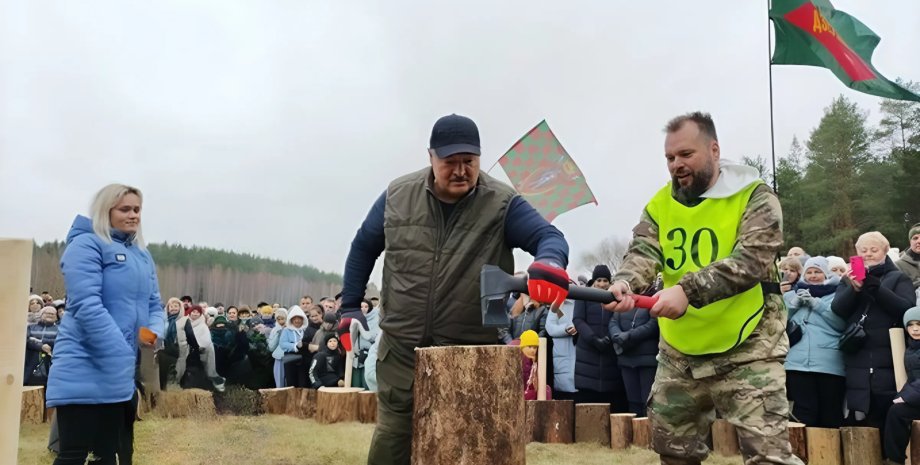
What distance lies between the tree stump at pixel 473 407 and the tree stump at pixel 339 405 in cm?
636

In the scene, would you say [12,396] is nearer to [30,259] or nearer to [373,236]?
[30,259]

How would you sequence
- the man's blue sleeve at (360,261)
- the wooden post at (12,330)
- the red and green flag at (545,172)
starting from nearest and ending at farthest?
the wooden post at (12,330), the man's blue sleeve at (360,261), the red and green flag at (545,172)

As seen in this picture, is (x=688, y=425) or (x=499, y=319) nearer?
(x=499, y=319)

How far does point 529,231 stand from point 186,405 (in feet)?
24.7

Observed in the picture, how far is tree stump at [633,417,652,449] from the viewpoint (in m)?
7.23

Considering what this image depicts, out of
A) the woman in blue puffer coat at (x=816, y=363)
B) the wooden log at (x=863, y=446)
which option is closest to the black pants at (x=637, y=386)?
the woman in blue puffer coat at (x=816, y=363)

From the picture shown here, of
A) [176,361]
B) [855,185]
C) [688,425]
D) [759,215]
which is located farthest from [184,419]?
[855,185]

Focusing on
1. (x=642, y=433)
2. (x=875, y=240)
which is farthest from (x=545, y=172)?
(x=875, y=240)

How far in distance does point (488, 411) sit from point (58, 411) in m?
2.29

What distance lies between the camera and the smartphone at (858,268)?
6.07 meters

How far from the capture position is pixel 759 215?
360 centimetres

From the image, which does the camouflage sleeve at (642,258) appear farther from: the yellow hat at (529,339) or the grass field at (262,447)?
the yellow hat at (529,339)

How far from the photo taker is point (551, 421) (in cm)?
790

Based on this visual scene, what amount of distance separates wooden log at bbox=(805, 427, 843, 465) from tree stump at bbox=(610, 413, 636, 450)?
1753 millimetres
